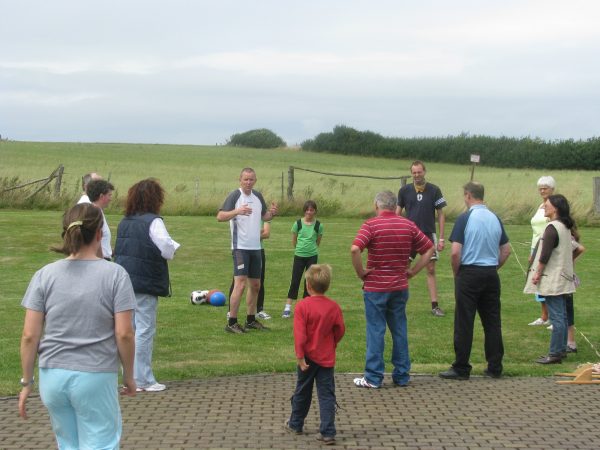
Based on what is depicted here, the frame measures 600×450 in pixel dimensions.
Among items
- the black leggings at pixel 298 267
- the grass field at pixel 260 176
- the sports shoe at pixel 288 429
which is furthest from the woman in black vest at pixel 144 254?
the grass field at pixel 260 176

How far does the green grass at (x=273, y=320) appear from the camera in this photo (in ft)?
32.7

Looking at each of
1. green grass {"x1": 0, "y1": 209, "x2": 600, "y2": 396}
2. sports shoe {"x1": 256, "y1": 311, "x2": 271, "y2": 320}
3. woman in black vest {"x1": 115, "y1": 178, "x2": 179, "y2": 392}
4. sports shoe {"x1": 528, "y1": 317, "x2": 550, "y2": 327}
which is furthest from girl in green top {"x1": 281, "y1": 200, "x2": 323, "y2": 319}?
woman in black vest {"x1": 115, "y1": 178, "x2": 179, "y2": 392}

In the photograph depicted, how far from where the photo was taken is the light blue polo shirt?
30.4ft

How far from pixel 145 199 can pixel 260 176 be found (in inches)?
1880

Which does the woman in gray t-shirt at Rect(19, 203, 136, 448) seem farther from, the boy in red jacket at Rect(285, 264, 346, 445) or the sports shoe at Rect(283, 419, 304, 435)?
the sports shoe at Rect(283, 419, 304, 435)

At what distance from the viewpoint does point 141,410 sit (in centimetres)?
791

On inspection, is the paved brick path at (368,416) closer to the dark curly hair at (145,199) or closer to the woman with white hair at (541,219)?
the dark curly hair at (145,199)

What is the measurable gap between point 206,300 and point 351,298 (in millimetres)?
2530

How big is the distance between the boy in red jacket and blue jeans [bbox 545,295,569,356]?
3.79 meters

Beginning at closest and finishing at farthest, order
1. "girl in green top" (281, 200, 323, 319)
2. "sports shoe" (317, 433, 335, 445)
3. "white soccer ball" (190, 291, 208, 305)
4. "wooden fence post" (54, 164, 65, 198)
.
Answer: "sports shoe" (317, 433, 335, 445) → "girl in green top" (281, 200, 323, 319) → "white soccer ball" (190, 291, 208, 305) → "wooden fence post" (54, 164, 65, 198)

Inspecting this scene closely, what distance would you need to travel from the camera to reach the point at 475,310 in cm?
943

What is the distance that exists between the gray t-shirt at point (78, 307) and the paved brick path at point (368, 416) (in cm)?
210

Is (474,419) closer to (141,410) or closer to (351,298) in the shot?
(141,410)

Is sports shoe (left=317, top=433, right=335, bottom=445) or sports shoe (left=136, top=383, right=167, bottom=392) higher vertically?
sports shoe (left=317, top=433, right=335, bottom=445)
